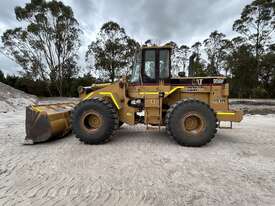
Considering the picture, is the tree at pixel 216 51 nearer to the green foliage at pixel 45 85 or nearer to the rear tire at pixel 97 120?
the green foliage at pixel 45 85

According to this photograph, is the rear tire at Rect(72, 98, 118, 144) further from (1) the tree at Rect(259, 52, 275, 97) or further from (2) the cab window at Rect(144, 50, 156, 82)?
(1) the tree at Rect(259, 52, 275, 97)

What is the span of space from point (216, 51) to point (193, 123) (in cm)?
3331

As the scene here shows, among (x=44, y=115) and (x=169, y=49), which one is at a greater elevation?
(x=169, y=49)

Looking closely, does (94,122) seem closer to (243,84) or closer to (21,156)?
(21,156)

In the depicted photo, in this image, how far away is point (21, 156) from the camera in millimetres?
4133

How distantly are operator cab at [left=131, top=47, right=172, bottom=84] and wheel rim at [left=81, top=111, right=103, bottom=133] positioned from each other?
1435 millimetres

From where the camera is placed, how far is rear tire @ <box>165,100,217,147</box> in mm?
4688

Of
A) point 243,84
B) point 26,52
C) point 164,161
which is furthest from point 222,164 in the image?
point 26,52

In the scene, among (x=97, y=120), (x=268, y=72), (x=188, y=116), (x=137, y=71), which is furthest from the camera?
(x=268, y=72)

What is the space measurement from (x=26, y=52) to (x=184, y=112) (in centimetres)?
2828

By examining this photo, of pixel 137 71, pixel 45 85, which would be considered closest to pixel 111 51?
pixel 45 85

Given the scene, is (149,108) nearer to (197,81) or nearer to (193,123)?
(193,123)

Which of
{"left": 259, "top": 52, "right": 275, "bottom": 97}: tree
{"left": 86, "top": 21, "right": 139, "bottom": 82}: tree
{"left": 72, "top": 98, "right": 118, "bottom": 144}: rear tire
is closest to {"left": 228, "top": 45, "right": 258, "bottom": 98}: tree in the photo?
{"left": 259, "top": 52, "right": 275, "bottom": 97}: tree

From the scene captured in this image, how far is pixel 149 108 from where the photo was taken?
5281 mm
